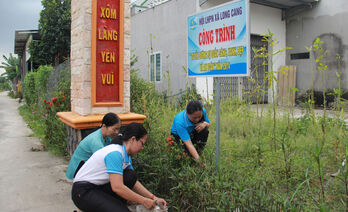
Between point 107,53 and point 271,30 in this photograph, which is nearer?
point 107,53

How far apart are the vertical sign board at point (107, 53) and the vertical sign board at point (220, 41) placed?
1.62 metres

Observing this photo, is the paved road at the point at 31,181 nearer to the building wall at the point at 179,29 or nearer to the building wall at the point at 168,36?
the building wall at the point at 168,36

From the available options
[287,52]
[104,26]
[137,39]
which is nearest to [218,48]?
[104,26]

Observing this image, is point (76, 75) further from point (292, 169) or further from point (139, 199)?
point (292, 169)

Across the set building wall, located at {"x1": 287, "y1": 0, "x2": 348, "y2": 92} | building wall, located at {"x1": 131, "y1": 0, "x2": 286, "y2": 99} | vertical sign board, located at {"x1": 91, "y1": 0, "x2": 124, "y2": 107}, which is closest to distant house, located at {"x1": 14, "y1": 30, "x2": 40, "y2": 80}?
building wall, located at {"x1": 131, "y1": 0, "x2": 286, "y2": 99}

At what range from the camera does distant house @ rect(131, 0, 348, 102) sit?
413 inches

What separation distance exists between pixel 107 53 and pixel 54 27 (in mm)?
11476

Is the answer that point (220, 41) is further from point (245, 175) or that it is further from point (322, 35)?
point (322, 35)

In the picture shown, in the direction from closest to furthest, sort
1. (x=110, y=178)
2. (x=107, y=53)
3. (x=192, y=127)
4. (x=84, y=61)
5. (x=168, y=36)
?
(x=110, y=178) < (x=192, y=127) < (x=84, y=61) < (x=107, y=53) < (x=168, y=36)

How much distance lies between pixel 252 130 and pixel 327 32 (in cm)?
740

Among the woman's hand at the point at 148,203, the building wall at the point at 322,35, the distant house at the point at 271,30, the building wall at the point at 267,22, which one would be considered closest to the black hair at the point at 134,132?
the woman's hand at the point at 148,203

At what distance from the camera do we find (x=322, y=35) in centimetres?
1098

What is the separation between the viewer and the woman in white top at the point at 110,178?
8.30 feet

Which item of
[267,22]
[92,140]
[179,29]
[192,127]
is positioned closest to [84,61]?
[92,140]
